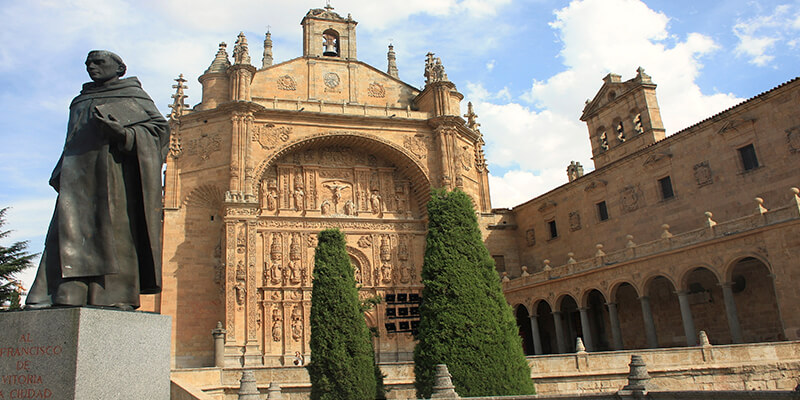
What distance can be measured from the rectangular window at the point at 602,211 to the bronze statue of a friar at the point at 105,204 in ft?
77.7

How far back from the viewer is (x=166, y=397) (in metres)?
4.61

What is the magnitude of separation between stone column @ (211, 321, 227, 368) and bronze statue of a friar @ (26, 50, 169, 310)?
57.2ft

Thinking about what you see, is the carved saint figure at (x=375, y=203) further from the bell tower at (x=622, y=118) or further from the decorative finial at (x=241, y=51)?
the bell tower at (x=622, y=118)

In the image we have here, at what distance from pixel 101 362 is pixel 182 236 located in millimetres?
21278

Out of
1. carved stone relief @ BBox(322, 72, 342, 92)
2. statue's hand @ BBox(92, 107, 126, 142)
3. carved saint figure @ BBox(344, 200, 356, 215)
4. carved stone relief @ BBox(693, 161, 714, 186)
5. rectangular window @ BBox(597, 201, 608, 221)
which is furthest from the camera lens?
carved stone relief @ BBox(322, 72, 342, 92)

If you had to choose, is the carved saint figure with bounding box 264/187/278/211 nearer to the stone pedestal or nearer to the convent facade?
the convent facade

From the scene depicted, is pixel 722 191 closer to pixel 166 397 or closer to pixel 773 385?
Answer: pixel 773 385

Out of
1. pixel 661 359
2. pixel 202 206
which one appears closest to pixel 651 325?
pixel 661 359

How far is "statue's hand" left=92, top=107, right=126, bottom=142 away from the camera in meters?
4.54

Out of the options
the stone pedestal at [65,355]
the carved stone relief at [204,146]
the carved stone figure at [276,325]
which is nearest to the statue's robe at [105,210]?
the stone pedestal at [65,355]

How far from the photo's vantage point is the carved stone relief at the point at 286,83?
27.8m

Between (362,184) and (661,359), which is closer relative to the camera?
(661,359)

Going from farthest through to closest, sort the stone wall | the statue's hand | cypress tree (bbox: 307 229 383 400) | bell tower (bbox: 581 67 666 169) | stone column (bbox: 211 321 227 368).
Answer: bell tower (bbox: 581 67 666 169)
stone column (bbox: 211 321 227 368)
the stone wall
cypress tree (bbox: 307 229 383 400)
the statue's hand

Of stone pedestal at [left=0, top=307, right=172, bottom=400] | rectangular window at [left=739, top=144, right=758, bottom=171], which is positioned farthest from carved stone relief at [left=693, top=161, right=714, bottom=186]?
stone pedestal at [left=0, top=307, right=172, bottom=400]
